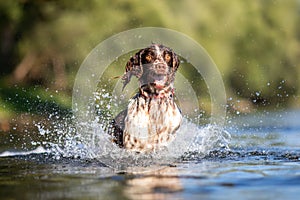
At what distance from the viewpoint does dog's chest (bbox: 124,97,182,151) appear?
31.5 ft

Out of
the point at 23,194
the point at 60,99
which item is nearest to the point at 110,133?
the point at 23,194

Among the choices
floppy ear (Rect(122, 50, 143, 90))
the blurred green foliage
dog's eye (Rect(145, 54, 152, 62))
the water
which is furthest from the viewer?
the blurred green foliage

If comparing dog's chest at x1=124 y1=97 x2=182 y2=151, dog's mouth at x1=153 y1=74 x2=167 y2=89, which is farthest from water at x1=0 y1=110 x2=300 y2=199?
dog's mouth at x1=153 y1=74 x2=167 y2=89

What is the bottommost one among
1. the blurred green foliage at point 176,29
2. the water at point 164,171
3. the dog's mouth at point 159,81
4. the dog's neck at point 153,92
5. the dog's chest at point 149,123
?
the water at point 164,171

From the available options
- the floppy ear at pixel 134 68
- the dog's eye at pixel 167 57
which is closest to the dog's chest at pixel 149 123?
the floppy ear at pixel 134 68

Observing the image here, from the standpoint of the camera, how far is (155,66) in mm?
9578

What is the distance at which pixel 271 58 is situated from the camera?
30094 millimetres

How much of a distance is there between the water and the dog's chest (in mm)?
163

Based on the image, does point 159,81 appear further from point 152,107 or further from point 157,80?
point 152,107

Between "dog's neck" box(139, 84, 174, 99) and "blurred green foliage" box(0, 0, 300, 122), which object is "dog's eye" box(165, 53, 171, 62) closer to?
"dog's neck" box(139, 84, 174, 99)

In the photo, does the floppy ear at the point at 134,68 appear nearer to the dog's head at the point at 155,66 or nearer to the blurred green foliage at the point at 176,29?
the dog's head at the point at 155,66

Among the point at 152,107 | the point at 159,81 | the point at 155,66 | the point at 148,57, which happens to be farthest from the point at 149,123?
the point at 148,57

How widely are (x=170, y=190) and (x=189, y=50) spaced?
61.3ft

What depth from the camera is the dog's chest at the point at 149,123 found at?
9.60 meters
